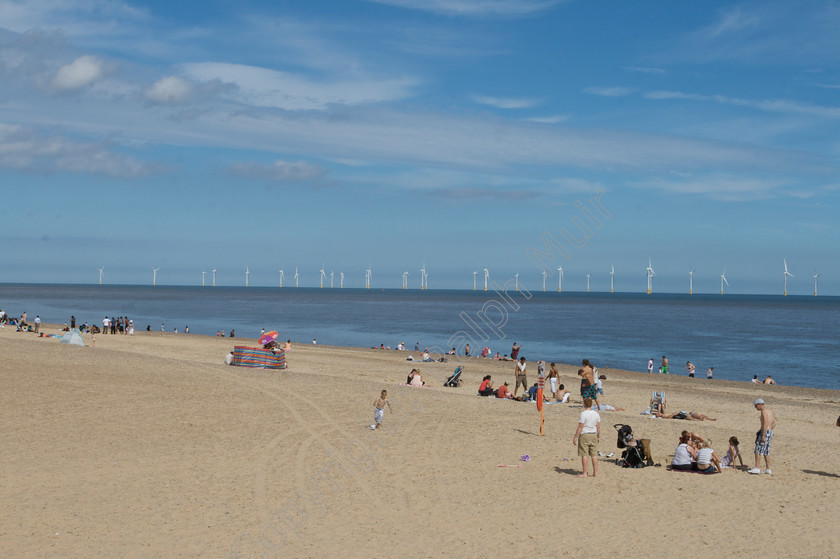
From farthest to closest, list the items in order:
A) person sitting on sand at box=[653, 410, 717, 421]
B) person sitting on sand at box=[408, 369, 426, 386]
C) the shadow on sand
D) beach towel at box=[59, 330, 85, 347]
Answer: beach towel at box=[59, 330, 85, 347]
person sitting on sand at box=[408, 369, 426, 386]
person sitting on sand at box=[653, 410, 717, 421]
the shadow on sand

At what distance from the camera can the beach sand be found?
10.5 metres

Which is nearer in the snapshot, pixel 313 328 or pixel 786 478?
pixel 786 478

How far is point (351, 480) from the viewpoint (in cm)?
1359

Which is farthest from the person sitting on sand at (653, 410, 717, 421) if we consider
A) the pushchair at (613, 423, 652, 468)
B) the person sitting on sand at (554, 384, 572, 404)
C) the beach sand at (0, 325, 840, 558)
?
the pushchair at (613, 423, 652, 468)

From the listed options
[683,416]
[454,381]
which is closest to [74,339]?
[454,381]

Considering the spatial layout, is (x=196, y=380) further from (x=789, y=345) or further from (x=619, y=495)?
(x=789, y=345)

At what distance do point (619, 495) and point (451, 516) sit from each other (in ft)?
11.0

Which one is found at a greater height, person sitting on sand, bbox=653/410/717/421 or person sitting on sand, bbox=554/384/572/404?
person sitting on sand, bbox=554/384/572/404

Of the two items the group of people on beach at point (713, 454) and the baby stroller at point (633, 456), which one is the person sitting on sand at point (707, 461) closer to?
the group of people on beach at point (713, 454)

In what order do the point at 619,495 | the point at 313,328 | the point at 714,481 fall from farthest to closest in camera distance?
the point at 313,328 → the point at 714,481 → the point at 619,495

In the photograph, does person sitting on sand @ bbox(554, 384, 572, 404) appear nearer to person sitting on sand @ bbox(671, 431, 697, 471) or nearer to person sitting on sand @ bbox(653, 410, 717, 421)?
person sitting on sand @ bbox(653, 410, 717, 421)

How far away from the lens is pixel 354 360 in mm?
41312

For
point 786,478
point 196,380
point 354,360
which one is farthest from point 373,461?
point 354,360

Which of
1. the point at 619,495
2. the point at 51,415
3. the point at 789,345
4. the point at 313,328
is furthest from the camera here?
the point at 313,328
